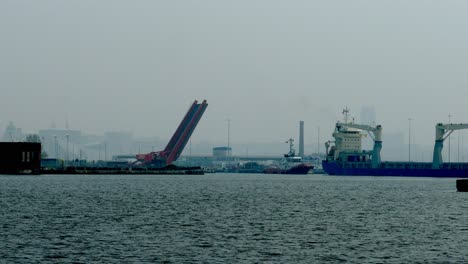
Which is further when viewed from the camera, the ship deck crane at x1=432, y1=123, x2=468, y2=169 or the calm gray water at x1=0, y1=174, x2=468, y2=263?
the ship deck crane at x1=432, y1=123, x2=468, y2=169

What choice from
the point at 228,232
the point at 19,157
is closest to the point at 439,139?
the point at 19,157

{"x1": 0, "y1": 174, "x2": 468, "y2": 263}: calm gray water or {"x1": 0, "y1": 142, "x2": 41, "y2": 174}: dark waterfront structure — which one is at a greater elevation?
{"x1": 0, "y1": 142, "x2": 41, "y2": 174}: dark waterfront structure

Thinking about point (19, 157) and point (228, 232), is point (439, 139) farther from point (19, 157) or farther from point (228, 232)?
point (228, 232)

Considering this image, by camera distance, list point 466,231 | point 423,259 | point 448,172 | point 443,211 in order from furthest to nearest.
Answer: point 448,172, point 443,211, point 466,231, point 423,259

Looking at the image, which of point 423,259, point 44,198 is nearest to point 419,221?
point 423,259

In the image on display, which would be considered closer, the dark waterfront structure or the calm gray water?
the calm gray water

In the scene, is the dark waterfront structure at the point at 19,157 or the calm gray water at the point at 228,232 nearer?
the calm gray water at the point at 228,232

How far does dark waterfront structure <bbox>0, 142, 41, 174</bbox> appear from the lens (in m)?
150

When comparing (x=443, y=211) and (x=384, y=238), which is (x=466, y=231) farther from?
(x=443, y=211)

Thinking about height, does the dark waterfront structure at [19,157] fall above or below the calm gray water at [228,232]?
above

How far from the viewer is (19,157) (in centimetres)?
15425

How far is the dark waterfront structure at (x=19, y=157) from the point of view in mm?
150000

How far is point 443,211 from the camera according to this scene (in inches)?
2857

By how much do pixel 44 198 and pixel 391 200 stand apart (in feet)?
112
